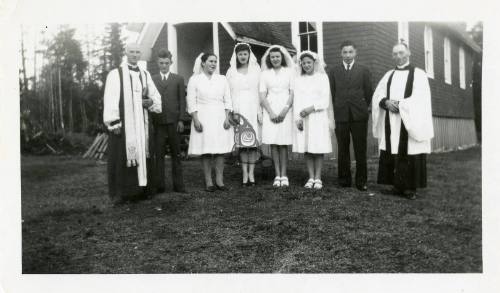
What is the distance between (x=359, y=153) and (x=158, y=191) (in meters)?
2.01

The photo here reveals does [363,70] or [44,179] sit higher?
[363,70]

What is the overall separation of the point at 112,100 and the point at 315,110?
6.12 feet

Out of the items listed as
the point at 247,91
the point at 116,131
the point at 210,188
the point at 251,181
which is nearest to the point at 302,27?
the point at 247,91

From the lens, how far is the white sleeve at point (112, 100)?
150 inches

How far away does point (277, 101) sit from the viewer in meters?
4.32

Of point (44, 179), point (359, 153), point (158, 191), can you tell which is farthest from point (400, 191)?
point (44, 179)

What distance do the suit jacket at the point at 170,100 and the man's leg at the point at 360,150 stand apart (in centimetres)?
170

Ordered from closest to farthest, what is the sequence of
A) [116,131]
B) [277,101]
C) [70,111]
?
[116,131] < [277,101] < [70,111]

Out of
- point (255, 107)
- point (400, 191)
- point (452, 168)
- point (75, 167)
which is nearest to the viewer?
point (400, 191)

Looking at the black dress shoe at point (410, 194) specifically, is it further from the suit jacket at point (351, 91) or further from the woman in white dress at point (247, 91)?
the woman in white dress at point (247, 91)

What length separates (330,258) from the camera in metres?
3.02

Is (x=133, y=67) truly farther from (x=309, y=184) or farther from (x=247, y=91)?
(x=309, y=184)
